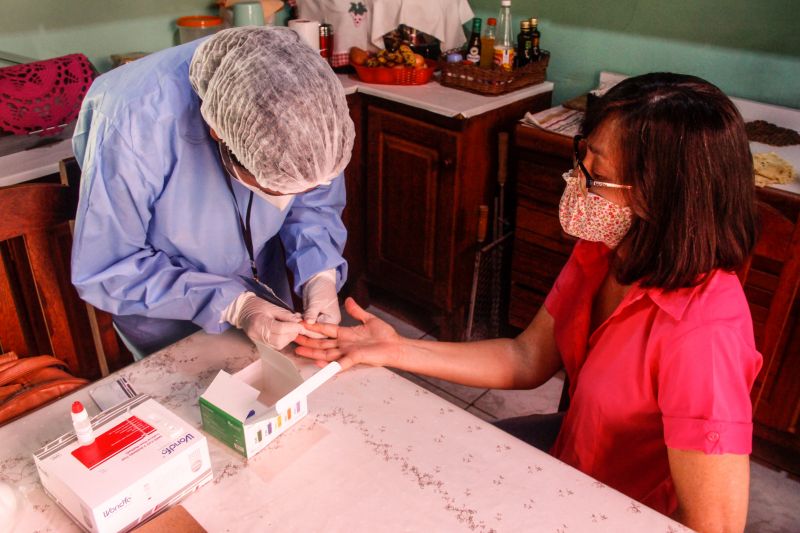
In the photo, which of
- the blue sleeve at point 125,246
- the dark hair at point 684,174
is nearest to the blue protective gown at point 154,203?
the blue sleeve at point 125,246

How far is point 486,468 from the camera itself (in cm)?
102

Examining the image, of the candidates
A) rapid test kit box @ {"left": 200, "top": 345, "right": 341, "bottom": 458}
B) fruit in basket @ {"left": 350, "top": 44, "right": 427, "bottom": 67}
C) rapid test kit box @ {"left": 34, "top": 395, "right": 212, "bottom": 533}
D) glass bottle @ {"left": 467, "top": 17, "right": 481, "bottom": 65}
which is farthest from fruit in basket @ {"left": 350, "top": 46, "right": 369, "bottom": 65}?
rapid test kit box @ {"left": 34, "top": 395, "right": 212, "bottom": 533}

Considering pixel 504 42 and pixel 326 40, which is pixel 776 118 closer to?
pixel 504 42

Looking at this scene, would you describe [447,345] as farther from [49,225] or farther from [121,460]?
[49,225]

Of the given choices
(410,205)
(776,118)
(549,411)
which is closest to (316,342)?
(549,411)

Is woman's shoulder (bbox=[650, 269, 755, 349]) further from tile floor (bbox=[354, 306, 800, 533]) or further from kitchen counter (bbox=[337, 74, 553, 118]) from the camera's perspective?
kitchen counter (bbox=[337, 74, 553, 118])

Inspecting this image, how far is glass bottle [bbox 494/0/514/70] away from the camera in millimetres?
2521

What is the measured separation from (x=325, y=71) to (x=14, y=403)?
0.75m

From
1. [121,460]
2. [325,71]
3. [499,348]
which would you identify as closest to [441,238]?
[499,348]

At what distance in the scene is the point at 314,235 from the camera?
156 cm

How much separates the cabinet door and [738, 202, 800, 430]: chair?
1016 millimetres

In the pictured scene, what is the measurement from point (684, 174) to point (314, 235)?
0.81 m

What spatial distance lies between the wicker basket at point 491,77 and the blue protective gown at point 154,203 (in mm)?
1305

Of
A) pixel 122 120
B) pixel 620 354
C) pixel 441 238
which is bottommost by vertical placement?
pixel 441 238
